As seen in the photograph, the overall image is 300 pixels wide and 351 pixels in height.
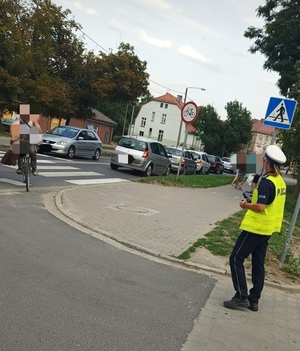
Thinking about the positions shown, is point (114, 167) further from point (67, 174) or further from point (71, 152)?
point (67, 174)

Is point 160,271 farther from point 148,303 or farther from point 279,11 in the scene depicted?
point 279,11

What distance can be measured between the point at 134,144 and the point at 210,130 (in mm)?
60613

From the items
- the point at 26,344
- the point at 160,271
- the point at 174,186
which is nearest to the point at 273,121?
the point at 160,271

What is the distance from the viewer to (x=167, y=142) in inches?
3504

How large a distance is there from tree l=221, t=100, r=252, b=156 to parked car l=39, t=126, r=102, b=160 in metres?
55.6

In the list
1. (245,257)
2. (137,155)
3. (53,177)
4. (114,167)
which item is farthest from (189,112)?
(245,257)

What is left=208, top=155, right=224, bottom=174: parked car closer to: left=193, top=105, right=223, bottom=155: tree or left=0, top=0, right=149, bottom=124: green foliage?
left=0, top=0, right=149, bottom=124: green foliage

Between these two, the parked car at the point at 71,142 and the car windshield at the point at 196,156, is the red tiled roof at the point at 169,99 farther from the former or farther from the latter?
the parked car at the point at 71,142

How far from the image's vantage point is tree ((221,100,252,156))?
75.8m

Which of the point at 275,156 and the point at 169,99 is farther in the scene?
the point at 169,99

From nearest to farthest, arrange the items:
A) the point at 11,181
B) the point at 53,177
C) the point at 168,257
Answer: the point at 168,257 < the point at 11,181 < the point at 53,177

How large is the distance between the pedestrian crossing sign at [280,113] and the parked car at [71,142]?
13.8m

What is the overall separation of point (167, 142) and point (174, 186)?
2892 inches

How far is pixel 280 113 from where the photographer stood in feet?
25.2
